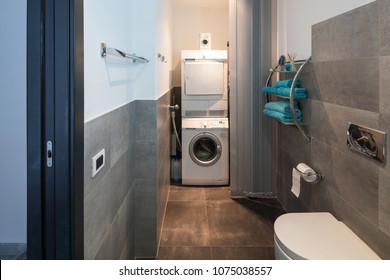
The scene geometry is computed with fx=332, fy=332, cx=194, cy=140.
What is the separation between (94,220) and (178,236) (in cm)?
147

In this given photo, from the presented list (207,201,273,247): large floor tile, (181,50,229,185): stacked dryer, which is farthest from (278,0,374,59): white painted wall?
(207,201,273,247): large floor tile

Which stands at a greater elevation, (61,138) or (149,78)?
(149,78)

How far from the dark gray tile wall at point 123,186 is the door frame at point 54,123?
0.43 feet

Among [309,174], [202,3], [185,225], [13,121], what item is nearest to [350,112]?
[309,174]

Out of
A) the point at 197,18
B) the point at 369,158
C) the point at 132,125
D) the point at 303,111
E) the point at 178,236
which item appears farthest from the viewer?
the point at 197,18

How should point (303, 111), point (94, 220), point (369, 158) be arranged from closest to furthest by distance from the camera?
point (94, 220), point (369, 158), point (303, 111)

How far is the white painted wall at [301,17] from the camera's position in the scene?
1999 millimetres

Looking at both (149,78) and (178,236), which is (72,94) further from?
(178,236)

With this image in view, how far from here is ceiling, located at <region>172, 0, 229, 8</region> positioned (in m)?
4.46

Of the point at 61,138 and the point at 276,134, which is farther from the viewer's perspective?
the point at 276,134

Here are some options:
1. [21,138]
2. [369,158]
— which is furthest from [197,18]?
[369,158]

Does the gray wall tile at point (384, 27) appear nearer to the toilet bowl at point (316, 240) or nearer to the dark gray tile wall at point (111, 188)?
the toilet bowl at point (316, 240)

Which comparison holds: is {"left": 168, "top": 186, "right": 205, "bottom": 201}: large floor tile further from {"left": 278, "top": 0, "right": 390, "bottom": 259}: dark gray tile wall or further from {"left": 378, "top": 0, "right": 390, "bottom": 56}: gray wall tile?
{"left": 378, "top": 0, "right": 390, "bottom": 56}: gray wall tile
